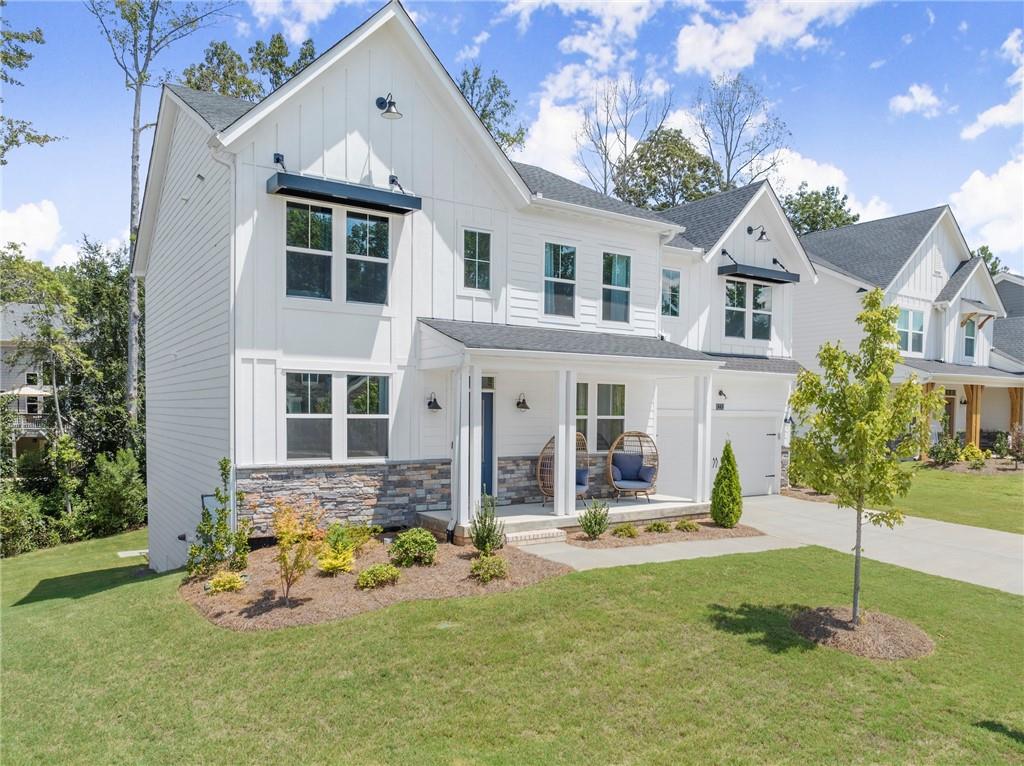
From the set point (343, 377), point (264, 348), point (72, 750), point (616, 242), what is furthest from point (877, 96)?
point (72, 750)

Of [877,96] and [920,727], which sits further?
[877,96]

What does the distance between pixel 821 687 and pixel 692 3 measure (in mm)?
16631

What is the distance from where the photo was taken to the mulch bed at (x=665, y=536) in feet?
37.1

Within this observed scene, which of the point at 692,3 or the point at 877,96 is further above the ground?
the point at 692,3

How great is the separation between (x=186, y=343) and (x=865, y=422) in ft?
39.8

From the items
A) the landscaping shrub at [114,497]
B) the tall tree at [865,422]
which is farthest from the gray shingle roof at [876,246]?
the landscaping shrub at [114,497]

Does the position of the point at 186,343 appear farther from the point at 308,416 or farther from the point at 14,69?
the point at 14,69

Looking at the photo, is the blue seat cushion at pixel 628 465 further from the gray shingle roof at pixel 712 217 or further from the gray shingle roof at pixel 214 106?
the gray shingle roof at pixel 214 106

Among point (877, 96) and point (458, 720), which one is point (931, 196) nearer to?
point (877, 96)

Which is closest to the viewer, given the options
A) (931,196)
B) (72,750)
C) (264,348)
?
(72,750)

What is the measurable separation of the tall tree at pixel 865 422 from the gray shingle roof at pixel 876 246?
17795mm

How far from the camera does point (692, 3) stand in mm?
16781

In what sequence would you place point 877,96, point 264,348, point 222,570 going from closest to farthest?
point 222,570 < point 264,348 < point 877,96

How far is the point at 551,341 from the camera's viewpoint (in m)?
12.4
